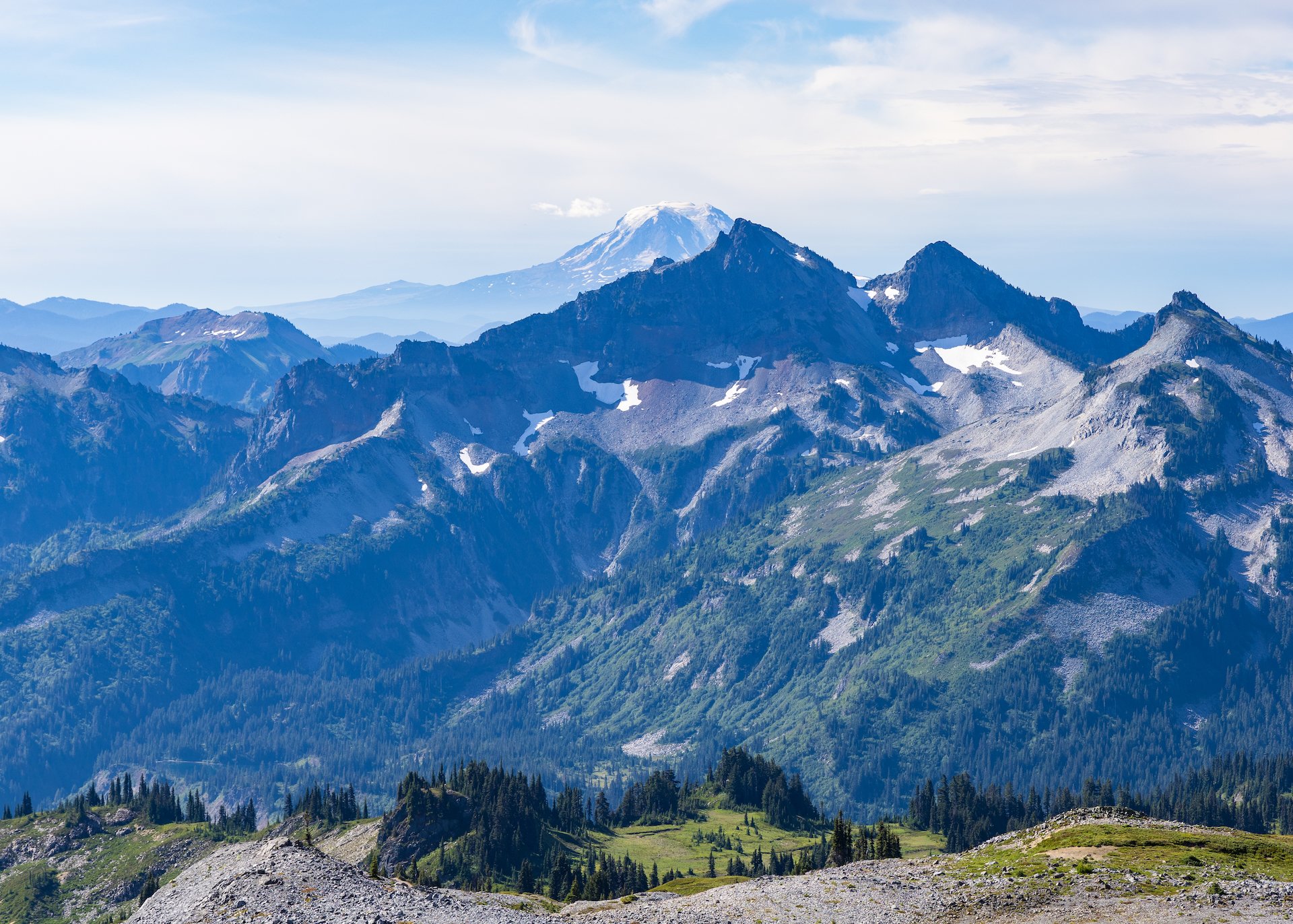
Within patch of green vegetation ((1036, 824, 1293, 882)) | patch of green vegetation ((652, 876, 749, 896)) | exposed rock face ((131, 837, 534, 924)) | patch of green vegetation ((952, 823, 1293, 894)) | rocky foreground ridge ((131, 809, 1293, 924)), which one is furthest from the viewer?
patch of green vegetation ((652, 876, 749, 896))

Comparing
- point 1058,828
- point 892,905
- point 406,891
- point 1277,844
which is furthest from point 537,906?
point 1277,844

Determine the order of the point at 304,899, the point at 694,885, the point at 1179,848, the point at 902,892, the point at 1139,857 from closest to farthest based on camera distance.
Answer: the point at 304,899 → the point at 902,892 → the point at 1139,857 → the point at 1179,848 → the point at 694,885

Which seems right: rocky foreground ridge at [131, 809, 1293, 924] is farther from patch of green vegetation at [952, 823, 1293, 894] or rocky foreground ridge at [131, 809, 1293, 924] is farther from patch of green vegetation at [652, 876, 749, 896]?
patch of green vegetation at [652, 876, 749, 896]

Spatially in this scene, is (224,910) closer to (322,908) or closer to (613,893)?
(322,908)

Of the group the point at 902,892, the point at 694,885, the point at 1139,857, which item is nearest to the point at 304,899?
the point at 902,892

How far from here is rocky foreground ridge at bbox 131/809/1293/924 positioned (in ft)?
371

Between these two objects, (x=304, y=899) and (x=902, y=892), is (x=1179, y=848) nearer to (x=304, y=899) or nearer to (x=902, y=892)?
(x=902, y=892)

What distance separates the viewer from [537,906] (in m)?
132

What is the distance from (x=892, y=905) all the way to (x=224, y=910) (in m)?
54.1

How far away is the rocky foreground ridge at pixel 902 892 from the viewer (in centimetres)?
11300

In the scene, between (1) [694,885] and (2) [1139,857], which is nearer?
(2) [1139,857]

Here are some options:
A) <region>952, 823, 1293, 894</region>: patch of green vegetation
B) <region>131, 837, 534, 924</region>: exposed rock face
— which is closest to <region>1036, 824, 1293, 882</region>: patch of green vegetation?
<region>952, 823, 1293, 894</region>: patch of green vegetation

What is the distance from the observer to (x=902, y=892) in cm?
12106

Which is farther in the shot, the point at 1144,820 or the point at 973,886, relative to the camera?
the point at 1144,820
